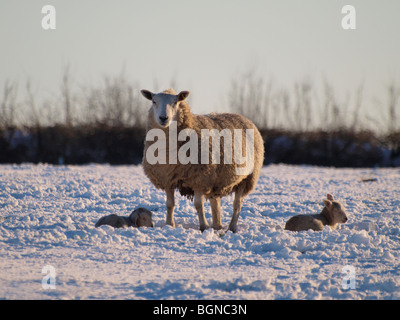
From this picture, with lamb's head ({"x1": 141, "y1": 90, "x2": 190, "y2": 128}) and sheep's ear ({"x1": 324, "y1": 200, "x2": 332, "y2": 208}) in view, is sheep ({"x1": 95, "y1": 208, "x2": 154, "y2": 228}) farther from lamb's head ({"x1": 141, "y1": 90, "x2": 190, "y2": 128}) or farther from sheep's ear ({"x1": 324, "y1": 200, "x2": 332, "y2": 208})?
sheep's ear ({"x1": 324, "y1": 200, "x2": 332, "y2": 208})

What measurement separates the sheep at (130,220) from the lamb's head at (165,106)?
4.88ft

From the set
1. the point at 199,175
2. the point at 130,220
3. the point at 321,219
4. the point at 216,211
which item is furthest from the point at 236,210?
the point at 130,220

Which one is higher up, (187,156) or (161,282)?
(187,156)

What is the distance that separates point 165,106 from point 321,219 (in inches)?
131

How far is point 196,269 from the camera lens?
670cm

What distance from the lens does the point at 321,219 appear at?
998cm

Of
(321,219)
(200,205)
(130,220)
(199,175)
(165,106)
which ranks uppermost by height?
(165,106)

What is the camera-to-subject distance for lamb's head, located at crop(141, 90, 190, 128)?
29.0ft

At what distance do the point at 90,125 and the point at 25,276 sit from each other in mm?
23713

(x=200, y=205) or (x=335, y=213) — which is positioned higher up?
(x=200, y=205)

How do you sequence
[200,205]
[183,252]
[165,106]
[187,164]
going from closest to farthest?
1. [183,252]
2. [165,106]
3. [187,164]
4. [200,205]

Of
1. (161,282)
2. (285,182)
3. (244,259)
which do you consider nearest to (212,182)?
(244,259)

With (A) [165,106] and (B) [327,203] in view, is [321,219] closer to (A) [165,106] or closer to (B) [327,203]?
(B) [327,203]
